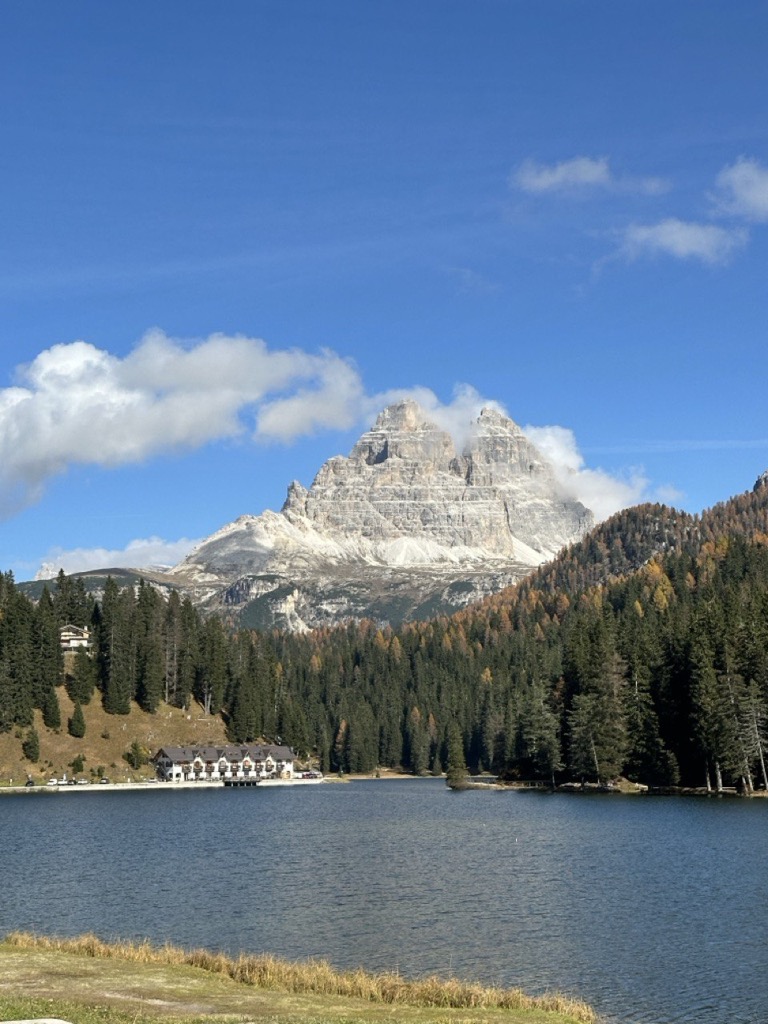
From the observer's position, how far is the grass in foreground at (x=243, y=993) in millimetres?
35888

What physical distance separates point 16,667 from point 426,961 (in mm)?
161339

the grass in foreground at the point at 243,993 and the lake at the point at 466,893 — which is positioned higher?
the grass in foreground at the point at 243,993

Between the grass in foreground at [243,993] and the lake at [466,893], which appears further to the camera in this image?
the lake at [466,893]

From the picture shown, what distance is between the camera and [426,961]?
51125mm

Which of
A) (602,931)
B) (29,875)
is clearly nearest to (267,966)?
(602,931)

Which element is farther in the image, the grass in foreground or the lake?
the lake

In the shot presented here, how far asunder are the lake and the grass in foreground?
5.30m

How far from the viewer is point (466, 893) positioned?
6988 cm

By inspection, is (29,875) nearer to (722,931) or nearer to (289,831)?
(289,831)

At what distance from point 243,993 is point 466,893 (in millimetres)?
31869

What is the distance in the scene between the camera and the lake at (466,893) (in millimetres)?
49156

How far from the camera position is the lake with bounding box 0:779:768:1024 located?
161ft

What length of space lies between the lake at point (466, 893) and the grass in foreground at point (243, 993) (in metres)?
5.30

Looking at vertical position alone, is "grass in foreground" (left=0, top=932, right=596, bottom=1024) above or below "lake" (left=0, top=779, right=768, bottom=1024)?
above
